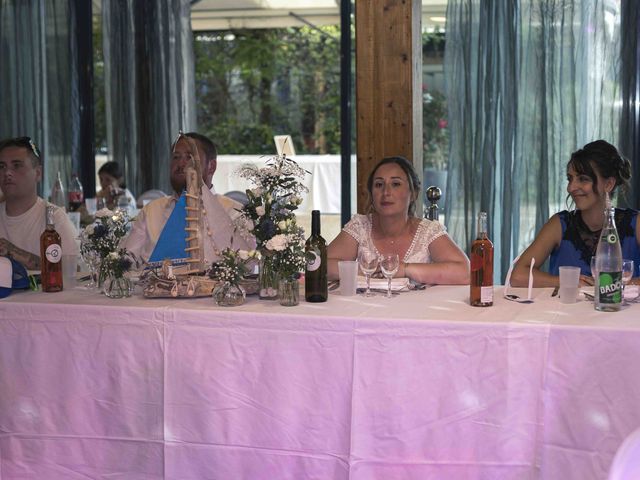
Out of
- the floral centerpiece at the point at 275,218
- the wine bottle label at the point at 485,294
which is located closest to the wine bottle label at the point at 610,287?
the wine bottle label at the point at 485,294

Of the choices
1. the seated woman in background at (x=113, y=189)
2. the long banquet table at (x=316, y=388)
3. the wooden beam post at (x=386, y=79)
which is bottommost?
the long banquet table at (x=316, y=388)

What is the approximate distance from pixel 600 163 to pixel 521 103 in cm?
176

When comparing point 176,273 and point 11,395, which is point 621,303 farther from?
point 11,395

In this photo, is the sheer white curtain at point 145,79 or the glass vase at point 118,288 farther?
the sheer white curtain at point 145,79

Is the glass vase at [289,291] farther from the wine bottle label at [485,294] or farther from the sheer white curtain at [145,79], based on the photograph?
the sheer white curtain at [145,79]

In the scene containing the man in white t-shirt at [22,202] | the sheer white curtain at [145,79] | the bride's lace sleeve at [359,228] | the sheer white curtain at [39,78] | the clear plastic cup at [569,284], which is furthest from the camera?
the sheer white curtain at [145,79]

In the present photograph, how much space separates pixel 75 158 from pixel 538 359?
492 cm

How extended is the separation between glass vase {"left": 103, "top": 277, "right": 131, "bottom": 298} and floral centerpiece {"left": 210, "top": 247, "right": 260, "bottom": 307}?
1.11 feet

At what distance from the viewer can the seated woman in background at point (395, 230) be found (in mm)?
3098

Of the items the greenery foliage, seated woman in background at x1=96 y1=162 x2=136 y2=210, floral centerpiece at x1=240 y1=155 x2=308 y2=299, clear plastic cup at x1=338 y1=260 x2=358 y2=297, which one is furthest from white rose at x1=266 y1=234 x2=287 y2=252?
the greenery foliage

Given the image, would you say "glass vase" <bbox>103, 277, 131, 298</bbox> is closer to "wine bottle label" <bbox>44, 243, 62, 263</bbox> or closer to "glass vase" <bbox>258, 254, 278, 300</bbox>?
"wine bottle label" <bbox>44, 243, 62, 263</bbox>

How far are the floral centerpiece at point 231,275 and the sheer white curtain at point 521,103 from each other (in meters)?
2.60

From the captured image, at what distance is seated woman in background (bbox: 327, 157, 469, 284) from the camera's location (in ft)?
10.2

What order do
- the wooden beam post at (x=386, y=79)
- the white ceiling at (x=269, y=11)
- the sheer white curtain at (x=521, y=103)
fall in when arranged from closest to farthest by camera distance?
the wooden beam post at (x=386, y=79), the sheer white curtain at (x=521, y=103), the white ceiling at (x=269, y=11)
